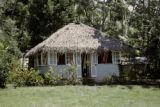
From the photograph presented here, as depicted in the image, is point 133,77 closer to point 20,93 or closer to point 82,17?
point 20,93

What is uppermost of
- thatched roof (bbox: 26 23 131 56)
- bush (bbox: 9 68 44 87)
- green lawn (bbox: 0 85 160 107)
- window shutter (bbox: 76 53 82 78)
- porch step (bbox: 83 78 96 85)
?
thatched roof (bbox: 26 23 131 56)

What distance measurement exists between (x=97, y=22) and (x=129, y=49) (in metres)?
20.9

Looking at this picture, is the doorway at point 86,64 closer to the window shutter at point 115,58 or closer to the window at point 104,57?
the window at point 104,57

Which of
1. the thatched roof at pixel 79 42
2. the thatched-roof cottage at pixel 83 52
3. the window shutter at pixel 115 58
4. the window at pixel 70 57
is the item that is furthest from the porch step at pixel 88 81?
the window shutter at pixel 115 58

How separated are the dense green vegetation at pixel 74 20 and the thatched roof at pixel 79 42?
3261 millimetres

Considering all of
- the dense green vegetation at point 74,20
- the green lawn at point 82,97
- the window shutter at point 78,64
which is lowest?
the green lawn at point 82,97

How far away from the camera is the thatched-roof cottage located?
2972 cm

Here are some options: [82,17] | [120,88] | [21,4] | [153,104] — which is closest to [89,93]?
[120,88]

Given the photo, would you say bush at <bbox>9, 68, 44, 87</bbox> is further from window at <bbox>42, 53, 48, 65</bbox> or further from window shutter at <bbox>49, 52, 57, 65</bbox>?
window at <bbox>42, 53, 48, 65</bbox>

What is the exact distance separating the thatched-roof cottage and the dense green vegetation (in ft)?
10.1

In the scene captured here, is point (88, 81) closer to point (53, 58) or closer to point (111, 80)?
point (111, 80)

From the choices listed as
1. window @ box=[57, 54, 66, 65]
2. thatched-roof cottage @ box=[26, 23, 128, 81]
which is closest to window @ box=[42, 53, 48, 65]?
thatched-roof cottage @ box=[26, 23, 128, 81]

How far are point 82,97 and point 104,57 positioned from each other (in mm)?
11343

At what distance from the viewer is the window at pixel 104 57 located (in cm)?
3169
